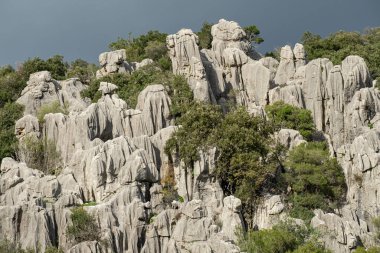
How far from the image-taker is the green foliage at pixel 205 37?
63769 mm

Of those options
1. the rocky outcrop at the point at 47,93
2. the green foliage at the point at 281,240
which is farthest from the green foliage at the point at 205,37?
the green foliage at the point at 281,240

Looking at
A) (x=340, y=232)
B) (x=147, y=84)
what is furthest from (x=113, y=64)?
(x=340, y=232)

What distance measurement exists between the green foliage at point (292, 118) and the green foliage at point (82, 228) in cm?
1467

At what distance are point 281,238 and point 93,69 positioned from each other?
31378 mm

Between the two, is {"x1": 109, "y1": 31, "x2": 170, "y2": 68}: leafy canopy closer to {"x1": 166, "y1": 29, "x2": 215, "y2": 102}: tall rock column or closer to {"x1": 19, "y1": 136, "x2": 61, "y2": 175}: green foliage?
{"x1": 166, "y1": 29, "x2": 215, "y2": 102}: tall rock column

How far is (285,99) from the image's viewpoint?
50.3m

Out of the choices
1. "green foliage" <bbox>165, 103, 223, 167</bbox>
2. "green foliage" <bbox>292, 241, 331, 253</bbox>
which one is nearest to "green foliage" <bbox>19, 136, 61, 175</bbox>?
"green foliage" <bbox>165, 103, 223, 167</bbox>

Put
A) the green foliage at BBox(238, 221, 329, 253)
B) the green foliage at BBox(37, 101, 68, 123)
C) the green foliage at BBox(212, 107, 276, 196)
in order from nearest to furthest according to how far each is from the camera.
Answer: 1. the green foliage at BBox(238, 221, 329, 253)
2. the green foliage at BBox(212, 107, 276, 196)
3. the green foliage at BBox(37, 101, 68, 123)

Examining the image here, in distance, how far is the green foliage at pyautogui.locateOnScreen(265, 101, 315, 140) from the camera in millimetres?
47094

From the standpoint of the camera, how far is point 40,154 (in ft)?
146

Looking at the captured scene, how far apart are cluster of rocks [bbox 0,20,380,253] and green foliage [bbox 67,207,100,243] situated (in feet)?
1.20

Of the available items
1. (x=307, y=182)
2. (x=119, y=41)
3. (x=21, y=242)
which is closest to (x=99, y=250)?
(x=21, y=242)

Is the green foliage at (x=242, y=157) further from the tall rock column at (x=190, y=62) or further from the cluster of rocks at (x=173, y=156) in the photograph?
the tall rock column at (x=190, y=62)

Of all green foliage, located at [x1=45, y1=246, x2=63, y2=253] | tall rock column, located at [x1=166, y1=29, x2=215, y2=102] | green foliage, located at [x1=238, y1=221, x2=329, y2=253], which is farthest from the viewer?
tall rock column, located at [x1=166, y1=29, x2=215, y2=102]
